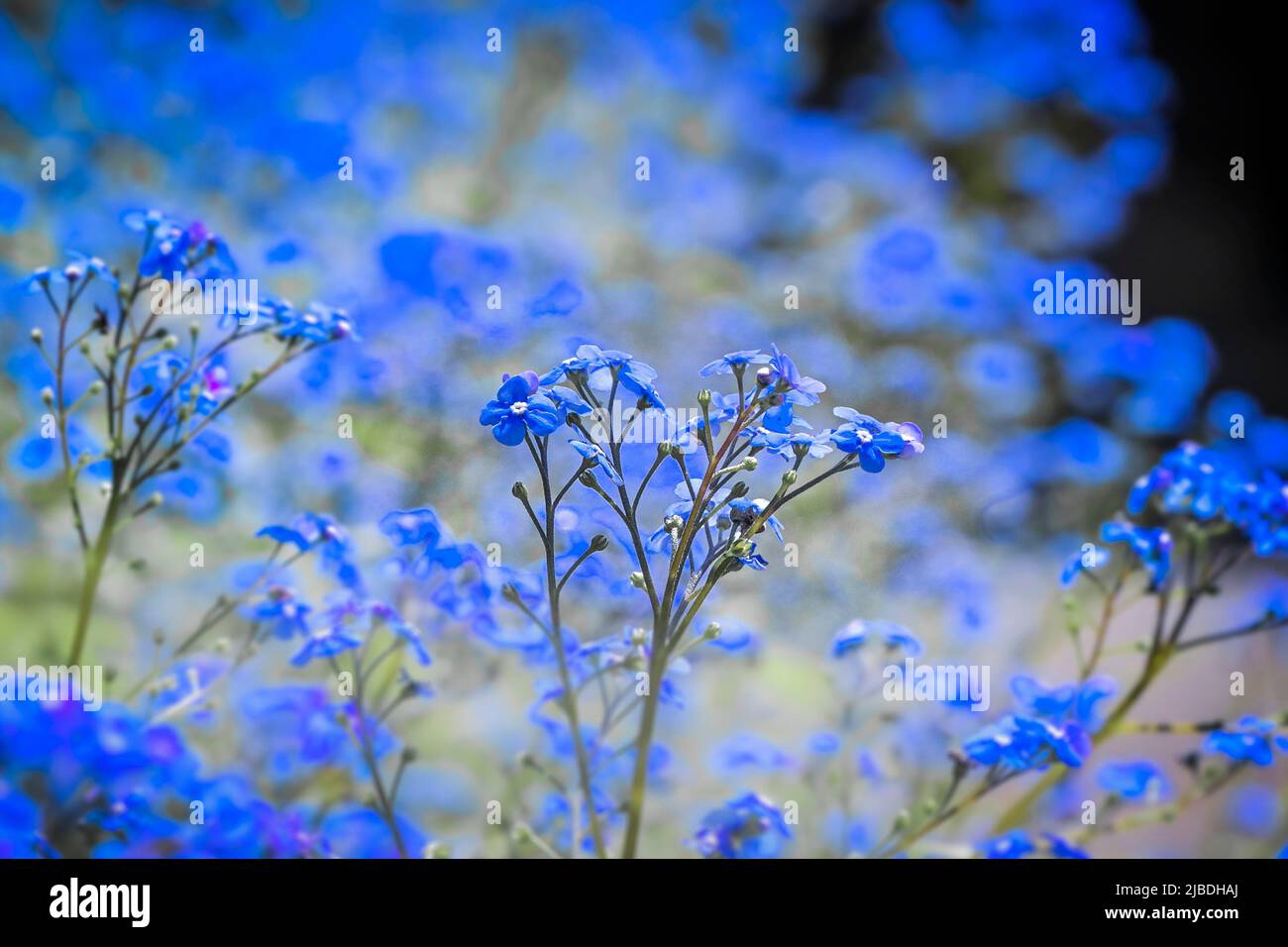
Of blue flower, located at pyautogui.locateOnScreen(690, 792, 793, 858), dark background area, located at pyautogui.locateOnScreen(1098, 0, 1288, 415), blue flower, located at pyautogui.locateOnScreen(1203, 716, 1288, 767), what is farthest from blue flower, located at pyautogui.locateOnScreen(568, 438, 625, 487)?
dark background area, located at pyautogui.locateOnScreen(1098, 0, 1288, 415)

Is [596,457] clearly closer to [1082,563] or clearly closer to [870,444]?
[870,444]

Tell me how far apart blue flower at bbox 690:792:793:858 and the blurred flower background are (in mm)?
15

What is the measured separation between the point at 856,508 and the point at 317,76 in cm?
143

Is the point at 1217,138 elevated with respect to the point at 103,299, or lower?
elevated

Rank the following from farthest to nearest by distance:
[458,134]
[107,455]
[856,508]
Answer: [458,134], [856,508], [107,455]

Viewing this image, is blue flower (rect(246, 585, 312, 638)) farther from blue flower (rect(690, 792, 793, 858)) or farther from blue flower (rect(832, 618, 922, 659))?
blue flower (rect(832, 618, 922, 659))

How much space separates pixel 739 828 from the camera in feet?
5.99

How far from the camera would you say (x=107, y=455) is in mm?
1794

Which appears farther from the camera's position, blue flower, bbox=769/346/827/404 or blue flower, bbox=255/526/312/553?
blue flower, bbox=255/526/312/553

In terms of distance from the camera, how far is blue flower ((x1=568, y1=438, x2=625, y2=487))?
4.87 ft

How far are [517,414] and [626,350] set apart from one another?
0.64m

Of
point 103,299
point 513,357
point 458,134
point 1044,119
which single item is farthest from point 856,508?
point 103,299

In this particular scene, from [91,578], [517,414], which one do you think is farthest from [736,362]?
[91,578]
